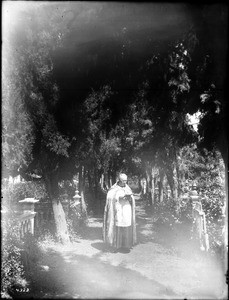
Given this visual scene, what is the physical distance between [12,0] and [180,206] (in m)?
9.16

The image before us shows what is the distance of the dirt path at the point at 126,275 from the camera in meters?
5.85

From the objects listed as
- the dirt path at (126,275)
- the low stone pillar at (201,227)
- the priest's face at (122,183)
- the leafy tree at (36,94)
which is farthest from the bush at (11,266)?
the low stone pillar at (201,227)

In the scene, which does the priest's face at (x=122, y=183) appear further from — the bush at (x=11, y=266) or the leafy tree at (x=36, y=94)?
the bush at (x=11, y=266)

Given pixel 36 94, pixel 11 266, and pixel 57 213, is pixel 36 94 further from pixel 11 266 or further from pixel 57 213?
pixel 11 266

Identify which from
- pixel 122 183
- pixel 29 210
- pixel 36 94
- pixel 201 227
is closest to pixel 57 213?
pixel 29 210

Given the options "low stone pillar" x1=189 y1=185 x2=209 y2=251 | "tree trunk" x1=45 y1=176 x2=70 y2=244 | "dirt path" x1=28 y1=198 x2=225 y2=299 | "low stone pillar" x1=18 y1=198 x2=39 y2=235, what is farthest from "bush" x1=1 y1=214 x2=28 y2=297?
"low stone pillar" x1=189 y1=185 x2=209 y2=251

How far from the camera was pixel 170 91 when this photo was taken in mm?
7570

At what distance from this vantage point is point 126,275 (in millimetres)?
7043

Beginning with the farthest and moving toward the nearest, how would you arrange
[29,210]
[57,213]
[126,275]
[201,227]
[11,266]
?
[57,213], [29,210], [201,227], [126,275], [11,266]

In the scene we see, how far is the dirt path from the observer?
5848 millimetres

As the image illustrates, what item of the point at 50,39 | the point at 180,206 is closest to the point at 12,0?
the point at 50,39

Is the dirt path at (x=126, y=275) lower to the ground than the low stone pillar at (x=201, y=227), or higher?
lower

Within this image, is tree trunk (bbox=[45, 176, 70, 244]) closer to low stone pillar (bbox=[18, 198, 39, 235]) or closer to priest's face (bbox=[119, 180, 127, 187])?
low stone pillar (bbox=[18, 198, 39, 235])

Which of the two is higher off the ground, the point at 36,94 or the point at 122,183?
the point at 36,94
